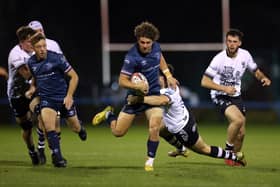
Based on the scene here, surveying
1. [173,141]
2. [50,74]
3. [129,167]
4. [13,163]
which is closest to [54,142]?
[50,74]

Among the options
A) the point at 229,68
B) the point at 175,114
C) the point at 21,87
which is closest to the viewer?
the point at 175,114

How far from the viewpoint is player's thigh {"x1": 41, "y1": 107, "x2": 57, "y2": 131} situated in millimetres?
11062

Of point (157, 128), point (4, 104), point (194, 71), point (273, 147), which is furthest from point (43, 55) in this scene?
point (194, 71)

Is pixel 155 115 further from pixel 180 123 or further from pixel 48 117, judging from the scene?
pixel 48 117

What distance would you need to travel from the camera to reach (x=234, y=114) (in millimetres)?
11836

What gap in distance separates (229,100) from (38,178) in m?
3.11

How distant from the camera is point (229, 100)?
12.0 meters

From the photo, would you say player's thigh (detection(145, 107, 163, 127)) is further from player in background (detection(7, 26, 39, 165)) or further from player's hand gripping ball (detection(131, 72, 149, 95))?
player in background (detection(7, 26, 39, 165))

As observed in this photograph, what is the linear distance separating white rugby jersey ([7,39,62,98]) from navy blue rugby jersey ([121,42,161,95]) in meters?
1.27

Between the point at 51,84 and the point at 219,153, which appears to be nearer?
the point at 51,84

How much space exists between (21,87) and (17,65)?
447mm

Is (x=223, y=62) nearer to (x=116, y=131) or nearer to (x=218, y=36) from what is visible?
(x=116, y=131)

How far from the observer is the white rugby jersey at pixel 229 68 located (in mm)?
11984

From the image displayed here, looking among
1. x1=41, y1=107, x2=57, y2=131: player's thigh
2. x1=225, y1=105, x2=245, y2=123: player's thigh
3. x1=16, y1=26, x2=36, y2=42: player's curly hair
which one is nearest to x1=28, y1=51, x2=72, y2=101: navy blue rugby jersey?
x1=41, y1=107, x2=57, y2=131: player's thigh
